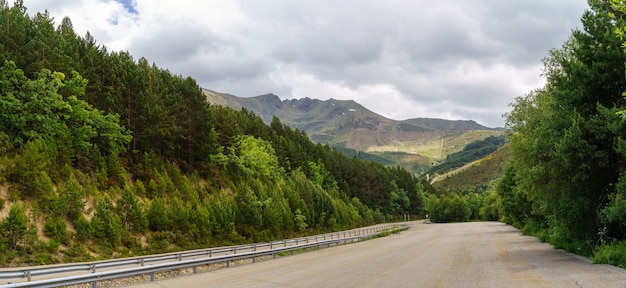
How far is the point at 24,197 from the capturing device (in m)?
35.4

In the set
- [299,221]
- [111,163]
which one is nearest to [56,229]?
[111,163]

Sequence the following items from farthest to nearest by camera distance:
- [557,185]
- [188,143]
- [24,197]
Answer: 1. [188,143]
2. [24,197]
3. [557,185]

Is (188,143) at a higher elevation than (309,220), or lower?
higher

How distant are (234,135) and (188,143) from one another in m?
12.4

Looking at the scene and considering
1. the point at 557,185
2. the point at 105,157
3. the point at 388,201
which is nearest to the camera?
the point at 557,185

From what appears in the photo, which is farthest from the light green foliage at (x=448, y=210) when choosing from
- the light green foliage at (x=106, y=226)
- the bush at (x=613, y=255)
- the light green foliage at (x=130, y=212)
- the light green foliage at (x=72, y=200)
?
the bush at (x=613, y=255)

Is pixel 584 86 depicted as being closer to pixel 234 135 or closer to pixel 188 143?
pixel 188 143

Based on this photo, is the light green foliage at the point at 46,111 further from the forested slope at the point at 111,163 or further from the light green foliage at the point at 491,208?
the light green foliage at the point at 491,208

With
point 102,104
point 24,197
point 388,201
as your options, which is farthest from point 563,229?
point 388,201

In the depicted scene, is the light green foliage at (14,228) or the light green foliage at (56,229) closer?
the light green foliage at (14,228)

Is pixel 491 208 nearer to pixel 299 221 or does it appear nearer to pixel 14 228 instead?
pixel 299 221

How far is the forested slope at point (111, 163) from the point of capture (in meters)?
35.9

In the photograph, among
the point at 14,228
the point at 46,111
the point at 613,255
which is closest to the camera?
the point at 613,255

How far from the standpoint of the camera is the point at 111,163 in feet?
152
